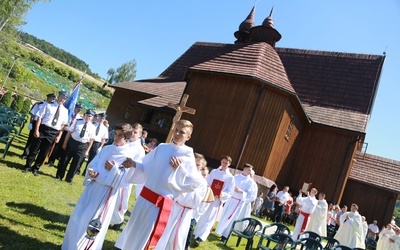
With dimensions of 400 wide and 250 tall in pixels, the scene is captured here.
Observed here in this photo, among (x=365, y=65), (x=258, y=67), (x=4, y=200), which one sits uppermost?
(x=365, y=65)

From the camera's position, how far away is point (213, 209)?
811 cm

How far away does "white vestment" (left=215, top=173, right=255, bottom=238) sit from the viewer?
364 inches

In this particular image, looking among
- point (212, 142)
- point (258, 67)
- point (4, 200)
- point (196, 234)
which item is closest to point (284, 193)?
point (212, 142)

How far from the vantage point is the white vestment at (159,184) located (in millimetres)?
4199

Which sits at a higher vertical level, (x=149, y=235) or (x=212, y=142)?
(x=212, y=142)

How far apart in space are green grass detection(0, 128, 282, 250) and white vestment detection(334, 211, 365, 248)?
604 centimetres

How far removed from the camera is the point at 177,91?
→ 24.7 m

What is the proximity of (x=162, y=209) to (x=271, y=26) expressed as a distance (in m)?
25.2

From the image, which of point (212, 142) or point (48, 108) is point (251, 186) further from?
point (212, 142)

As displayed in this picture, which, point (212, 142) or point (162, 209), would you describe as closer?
point (162, 209)

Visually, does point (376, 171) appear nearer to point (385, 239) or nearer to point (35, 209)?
point (385, 239)

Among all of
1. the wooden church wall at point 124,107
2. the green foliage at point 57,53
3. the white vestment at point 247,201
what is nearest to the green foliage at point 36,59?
the green foliage at point 57,53

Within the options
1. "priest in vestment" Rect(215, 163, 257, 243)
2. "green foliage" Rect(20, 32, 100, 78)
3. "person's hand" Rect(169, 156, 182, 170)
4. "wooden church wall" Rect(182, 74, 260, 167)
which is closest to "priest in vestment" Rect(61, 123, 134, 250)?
"person's hand" Rect(169, 156, 182, 170)

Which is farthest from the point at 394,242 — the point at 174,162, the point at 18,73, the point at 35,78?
the point at 35,78
